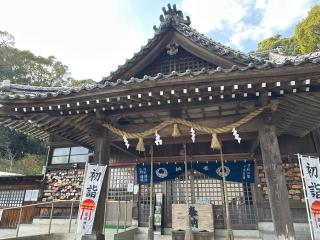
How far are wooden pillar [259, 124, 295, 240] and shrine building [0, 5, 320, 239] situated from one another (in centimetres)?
2

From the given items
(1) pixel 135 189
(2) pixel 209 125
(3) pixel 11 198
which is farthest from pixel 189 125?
(3) pixel 11 198

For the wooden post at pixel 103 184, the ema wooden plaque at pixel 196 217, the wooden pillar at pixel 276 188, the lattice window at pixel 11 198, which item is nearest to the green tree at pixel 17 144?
the lattice window at pixel 11 198

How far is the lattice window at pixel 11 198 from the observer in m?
13.6

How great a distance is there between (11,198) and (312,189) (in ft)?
50.3

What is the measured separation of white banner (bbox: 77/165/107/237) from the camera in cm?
596

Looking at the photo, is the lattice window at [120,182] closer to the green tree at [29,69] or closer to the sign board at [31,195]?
the sign board at [31,195]

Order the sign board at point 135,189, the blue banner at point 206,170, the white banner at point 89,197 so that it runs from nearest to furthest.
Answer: the white banner at point 89,197, the blue banner at point 206,170, the sign board at point 135,189

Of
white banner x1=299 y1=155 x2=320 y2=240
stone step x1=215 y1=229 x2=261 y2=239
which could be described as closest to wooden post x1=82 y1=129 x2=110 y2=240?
white banner x1=299 y1=155 x2=320 y2=240

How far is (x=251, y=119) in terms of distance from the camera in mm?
6168

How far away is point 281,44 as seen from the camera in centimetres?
3672

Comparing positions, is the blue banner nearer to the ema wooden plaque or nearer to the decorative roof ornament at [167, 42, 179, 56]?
the ema wooden plaque

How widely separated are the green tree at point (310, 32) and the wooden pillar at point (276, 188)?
2713 centimetres

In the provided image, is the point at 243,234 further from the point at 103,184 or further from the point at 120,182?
the point at 103,184

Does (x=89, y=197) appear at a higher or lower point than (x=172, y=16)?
lower
